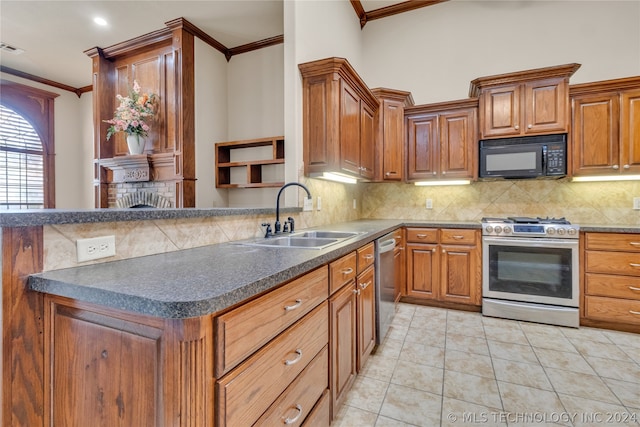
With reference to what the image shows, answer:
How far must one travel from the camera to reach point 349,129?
269 centimetres

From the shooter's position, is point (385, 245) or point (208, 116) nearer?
point (385, 245)

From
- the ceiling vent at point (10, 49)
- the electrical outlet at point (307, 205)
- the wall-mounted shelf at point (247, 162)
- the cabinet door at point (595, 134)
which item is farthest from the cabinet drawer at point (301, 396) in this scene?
the ceiling vent at point (10, 49)

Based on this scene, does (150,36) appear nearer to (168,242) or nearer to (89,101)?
(89,101)

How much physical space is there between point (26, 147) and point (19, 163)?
276 millimetres

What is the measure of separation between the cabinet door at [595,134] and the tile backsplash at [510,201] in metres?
0.34

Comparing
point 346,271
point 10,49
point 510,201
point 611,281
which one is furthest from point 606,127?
point 10,49

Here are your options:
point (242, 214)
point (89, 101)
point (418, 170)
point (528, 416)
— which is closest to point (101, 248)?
point (242, 214)

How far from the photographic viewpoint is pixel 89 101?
5430 mm

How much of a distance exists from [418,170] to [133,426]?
336cm

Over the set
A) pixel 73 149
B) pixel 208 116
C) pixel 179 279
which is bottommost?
pixel 179 279

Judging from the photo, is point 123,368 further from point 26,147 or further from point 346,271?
point 26,147

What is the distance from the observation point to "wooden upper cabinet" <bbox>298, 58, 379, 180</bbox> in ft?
7.94

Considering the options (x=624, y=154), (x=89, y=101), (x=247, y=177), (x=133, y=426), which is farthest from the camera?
(x=89, y=101)

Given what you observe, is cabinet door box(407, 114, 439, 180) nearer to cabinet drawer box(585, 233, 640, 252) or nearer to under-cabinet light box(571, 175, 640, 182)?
under-cabinet light box(571, 175, 640, 182)
